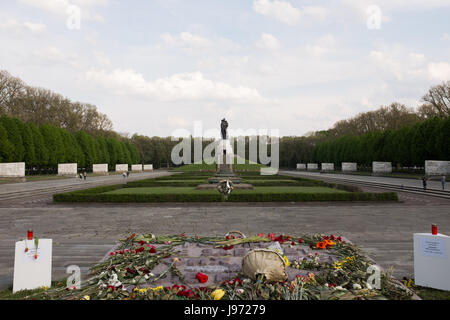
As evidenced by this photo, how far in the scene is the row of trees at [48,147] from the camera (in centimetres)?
4056

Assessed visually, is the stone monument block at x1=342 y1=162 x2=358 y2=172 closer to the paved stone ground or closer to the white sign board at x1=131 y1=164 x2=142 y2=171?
the white sign board at x1=131 y1=164 x2=142 y2=171

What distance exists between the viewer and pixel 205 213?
1452cm

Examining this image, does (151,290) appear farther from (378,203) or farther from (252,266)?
(378,203)

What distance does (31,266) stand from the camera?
5.01 metres

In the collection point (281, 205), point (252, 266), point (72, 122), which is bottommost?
point (281, 205)

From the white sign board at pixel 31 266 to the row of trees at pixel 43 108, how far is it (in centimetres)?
5165

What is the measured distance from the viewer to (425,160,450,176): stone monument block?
A: 126 feet

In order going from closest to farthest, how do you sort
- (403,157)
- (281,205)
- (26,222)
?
(26,222) → (281,205) → (403,157)

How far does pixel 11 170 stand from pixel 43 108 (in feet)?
78.7

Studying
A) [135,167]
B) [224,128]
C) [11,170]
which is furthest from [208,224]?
[135,167]

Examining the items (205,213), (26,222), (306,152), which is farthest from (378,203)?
(306,152)

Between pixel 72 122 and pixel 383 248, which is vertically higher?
pixel 72 122
